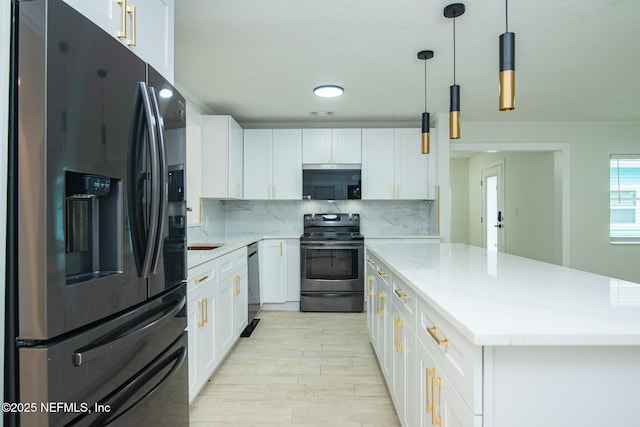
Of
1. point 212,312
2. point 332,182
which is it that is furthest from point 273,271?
point 212,312

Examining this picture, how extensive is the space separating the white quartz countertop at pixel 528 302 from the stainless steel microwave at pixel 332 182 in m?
2.47

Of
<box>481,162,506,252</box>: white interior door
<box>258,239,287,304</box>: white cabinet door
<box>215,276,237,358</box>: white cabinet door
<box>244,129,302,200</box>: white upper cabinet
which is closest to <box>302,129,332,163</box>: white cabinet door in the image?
<box>244,129,302,200</box>: white upper cabinet

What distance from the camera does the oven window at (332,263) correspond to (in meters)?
4.04

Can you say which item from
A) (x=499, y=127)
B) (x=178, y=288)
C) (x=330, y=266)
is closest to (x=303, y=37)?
(x=178, y=288)

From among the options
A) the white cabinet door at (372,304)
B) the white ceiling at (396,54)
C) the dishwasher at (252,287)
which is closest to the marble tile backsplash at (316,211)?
the dishwasher at (252,287)

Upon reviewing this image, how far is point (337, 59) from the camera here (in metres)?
2.63

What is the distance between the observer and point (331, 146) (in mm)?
4320

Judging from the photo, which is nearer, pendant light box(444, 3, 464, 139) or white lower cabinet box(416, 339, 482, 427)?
white lower cabinet box(416, 339, 482, 427)

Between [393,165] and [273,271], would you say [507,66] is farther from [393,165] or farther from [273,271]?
[273,271]

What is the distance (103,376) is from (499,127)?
4912mm

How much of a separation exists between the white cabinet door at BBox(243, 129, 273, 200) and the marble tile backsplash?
348mm

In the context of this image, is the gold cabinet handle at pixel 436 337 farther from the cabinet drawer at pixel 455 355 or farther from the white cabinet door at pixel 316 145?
the white cabinet door at pixel 316 145

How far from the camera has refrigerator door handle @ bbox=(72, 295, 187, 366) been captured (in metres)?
0.90

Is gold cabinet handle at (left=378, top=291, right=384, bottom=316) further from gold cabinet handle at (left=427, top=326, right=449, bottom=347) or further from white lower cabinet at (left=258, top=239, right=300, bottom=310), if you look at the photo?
white lower cabinet at (left=258, top=239, right=300, bottom=310)
